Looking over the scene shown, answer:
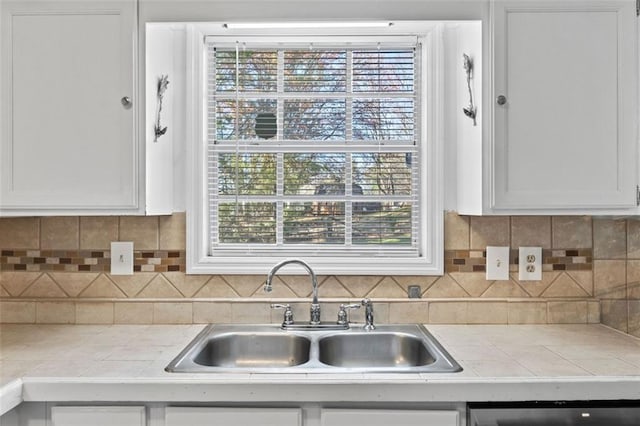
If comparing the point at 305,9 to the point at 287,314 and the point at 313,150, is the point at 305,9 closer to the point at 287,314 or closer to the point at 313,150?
the point at 313,150

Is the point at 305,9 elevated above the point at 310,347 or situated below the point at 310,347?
above

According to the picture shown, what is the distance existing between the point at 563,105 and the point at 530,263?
2.16 feet

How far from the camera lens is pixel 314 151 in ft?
7.06

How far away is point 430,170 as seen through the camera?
2.08 meters

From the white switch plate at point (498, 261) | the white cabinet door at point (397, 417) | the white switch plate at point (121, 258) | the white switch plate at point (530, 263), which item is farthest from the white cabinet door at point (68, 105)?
the white switch plate at point (530, 263)

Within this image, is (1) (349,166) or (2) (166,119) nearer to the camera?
(2) (166,119)

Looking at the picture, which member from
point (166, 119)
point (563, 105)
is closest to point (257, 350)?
point (166, 119)

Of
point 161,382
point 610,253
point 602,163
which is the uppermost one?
point 602,163

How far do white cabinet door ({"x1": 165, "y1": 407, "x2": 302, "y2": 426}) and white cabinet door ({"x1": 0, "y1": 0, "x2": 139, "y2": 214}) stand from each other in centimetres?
73

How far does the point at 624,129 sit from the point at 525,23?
1.62ft

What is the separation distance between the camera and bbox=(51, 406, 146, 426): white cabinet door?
4.61 feet

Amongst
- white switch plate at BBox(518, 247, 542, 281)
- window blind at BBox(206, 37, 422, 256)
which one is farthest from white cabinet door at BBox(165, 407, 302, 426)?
white switch plate at BBox(518, 247, 542, 281)

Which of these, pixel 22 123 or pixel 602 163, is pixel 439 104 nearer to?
pixel 602 163

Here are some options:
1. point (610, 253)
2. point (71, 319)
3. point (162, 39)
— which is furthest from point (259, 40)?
point (610, 253)
